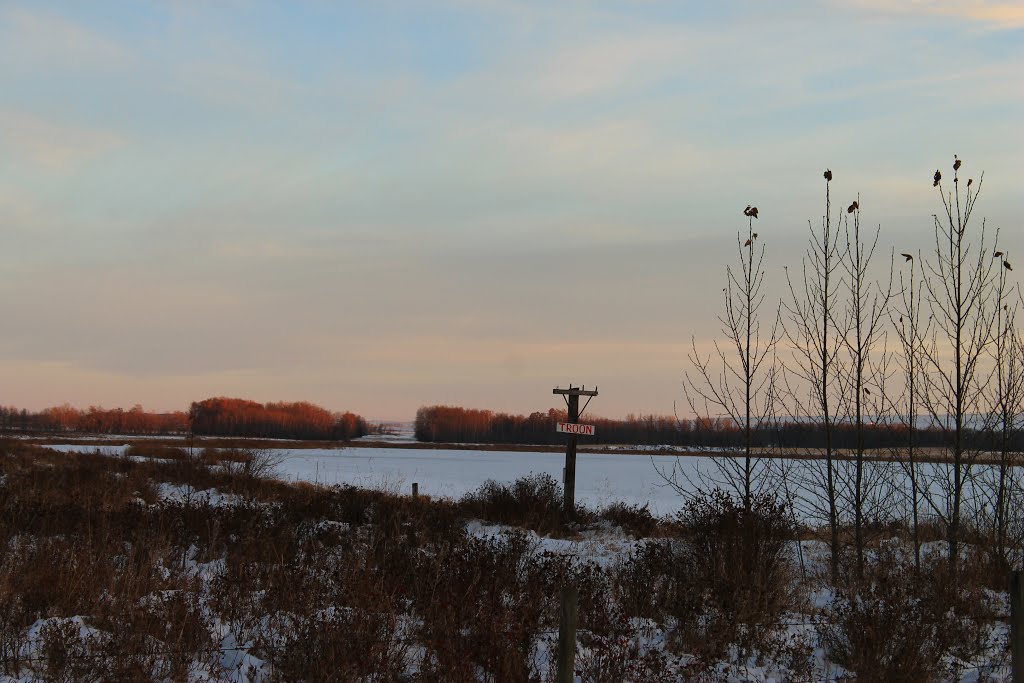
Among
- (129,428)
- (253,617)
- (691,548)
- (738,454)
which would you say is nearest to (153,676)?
(253,617)

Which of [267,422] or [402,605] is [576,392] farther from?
[267,422]

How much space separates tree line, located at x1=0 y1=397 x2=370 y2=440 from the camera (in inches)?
5098

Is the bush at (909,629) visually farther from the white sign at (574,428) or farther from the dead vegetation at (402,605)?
the white sign at (574,428)

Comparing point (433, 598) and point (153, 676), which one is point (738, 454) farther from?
point (153, 676)

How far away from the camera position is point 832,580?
886 cm

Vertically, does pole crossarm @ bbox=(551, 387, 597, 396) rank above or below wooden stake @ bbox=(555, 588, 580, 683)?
above

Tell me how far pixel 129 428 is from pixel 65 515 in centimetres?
15308

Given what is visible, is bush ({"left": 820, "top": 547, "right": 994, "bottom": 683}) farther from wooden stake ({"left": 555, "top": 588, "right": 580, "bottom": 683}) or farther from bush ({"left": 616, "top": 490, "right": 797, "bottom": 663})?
wooden stake ({"left": 555, "top": 588, "right": 580, "bottom": 683})

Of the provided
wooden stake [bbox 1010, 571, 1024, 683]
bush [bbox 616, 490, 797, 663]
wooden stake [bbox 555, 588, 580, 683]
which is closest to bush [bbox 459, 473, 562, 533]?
bush [bbox 616, 490, 797, 663]

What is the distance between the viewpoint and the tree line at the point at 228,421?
12950cm

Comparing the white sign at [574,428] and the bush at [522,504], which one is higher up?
the white sign at [574,428]

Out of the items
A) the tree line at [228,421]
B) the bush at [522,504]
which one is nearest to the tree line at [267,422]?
the tree line at [228,421]

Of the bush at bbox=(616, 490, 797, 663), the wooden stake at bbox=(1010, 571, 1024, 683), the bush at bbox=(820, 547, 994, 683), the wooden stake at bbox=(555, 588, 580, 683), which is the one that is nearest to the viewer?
the wooden stake at bbox=(555, 588, 580, 683)

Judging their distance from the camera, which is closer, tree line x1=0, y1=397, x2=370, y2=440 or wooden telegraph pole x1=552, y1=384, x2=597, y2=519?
wooden telegraph pole x1=552, y1=384, x2=597, y2=519
